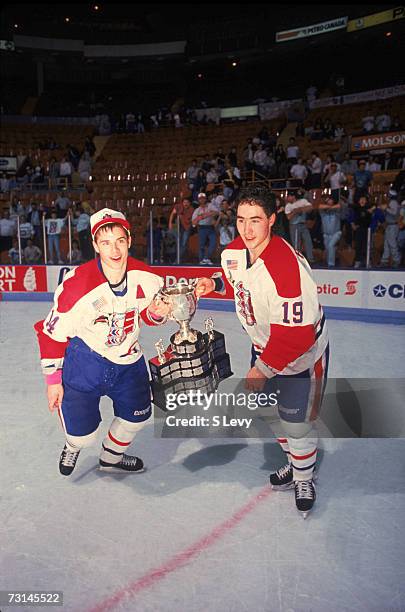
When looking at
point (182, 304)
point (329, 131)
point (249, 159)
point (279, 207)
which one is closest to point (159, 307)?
point (182, 304)

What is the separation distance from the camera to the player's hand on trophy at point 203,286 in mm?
3074

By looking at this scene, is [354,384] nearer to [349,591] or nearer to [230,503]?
[230,503]

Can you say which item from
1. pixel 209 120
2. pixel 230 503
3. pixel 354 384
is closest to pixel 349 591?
pixel 230 503

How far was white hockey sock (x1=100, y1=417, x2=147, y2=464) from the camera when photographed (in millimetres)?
3465

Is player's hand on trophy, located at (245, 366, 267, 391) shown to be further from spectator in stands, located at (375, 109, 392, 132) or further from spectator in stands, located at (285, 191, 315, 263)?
spectator in stands, located at (375, 109, 392, 132)

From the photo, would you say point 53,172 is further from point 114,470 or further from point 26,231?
point 114,470

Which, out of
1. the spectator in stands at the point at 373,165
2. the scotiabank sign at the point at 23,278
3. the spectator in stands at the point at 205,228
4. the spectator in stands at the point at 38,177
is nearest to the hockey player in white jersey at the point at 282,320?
the spectator in stands at the point at 205,228

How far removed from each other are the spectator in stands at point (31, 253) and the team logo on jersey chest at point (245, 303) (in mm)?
9778

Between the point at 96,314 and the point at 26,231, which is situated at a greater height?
the point at 26,231

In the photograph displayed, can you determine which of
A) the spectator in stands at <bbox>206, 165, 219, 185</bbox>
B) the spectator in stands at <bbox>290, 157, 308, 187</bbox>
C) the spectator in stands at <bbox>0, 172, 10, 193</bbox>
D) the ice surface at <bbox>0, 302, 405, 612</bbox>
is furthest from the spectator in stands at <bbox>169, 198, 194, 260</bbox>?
the spectator in stands at <bbox>0, 172, 10, 193</bbox>

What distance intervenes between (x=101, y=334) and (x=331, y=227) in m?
7.68

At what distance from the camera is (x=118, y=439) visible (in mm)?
3525

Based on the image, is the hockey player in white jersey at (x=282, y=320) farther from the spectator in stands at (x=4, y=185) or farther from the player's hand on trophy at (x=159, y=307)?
the spectator in stands at (x=4, y=185)

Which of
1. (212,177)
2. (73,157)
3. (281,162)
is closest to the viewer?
(212,177)
